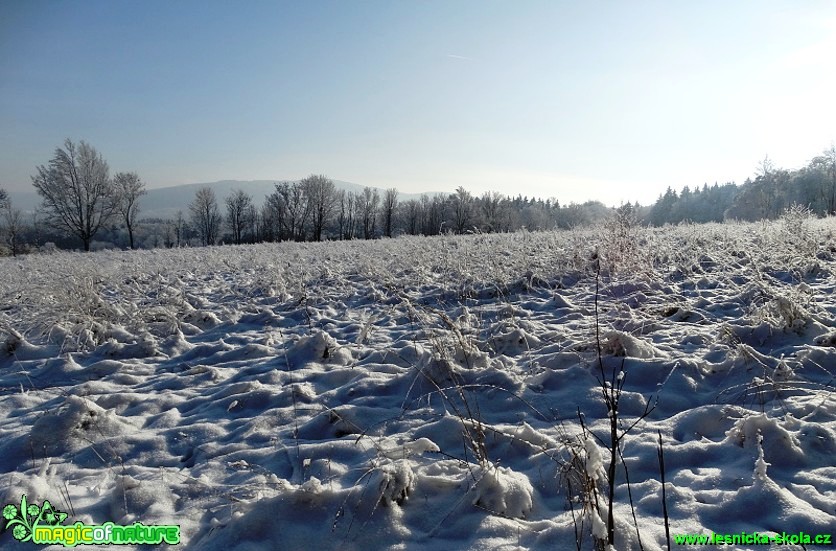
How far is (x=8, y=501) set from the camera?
194 centimetres

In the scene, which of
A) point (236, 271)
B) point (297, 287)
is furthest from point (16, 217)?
point (297, 287)

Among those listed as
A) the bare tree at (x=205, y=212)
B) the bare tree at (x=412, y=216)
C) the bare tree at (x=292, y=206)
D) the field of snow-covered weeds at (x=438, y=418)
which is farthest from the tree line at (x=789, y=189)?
the bare tree at (x=205, y=212)

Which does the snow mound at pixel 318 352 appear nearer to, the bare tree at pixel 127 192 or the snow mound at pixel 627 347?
the snow mound at pixel 627 347

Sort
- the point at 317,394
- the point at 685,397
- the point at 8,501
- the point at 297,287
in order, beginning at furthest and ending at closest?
the point at 297,287
the point at 317,394
the point at 685,397
the point at 8,501

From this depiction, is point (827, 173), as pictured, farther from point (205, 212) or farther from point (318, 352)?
point (205, 212)

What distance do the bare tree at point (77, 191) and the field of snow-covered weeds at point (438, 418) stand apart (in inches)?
1485

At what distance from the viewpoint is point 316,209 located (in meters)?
57.8

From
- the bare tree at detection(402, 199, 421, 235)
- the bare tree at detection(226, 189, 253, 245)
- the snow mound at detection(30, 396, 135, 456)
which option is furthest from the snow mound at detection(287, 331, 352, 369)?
the bare tree at detection(402, 199, 421, 235)

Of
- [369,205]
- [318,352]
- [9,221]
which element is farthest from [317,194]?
[318,352]

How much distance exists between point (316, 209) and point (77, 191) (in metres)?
26.7

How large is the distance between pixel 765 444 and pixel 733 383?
93 cm

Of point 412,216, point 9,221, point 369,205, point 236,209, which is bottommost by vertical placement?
point 9,221

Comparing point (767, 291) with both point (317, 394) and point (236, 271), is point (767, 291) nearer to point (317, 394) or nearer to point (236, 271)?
point (317, 394)

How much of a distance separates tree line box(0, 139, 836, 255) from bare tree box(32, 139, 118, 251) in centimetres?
7
